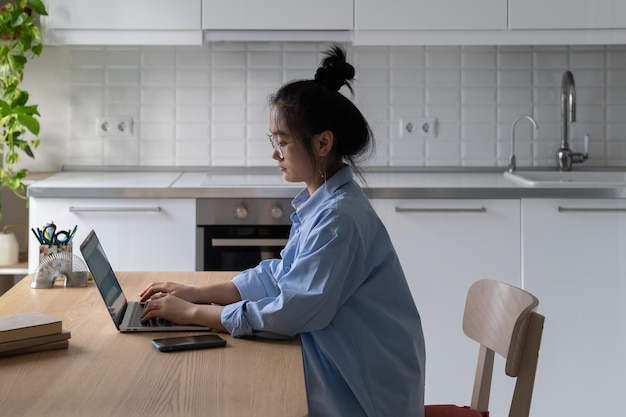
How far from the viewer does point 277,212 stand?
3236 millimetres

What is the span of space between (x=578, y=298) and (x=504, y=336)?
4.84 feet

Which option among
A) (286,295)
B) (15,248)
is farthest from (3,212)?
(286,295)

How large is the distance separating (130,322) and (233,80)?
7.24 feet

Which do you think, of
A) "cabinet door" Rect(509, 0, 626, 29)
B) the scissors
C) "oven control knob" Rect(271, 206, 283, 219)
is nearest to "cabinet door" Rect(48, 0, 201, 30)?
"oven control knob" Rect(271, 206, 283, 219)

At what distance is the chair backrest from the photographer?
1701 mm

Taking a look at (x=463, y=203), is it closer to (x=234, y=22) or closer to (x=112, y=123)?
(x=234, y=22)

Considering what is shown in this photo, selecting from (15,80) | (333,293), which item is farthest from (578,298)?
(15,80)

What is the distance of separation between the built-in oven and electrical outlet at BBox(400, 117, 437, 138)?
2.69ft

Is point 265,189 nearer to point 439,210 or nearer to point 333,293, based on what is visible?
point 439,210

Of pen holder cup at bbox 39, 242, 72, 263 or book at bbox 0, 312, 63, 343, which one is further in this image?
pen holder cup at bbox 39, 242, 72, 263

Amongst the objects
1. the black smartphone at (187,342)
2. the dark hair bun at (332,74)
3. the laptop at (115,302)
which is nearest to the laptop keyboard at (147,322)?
the laptop at (115,302)

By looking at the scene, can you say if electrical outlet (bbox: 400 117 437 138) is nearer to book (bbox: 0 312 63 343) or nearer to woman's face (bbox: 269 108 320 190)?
woman's face (bbox: 269 108 320 190)

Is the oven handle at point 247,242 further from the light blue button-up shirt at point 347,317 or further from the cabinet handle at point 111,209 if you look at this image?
the light blue button-up shirt at point 347,317

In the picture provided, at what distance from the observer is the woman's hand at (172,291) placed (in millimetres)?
1958
